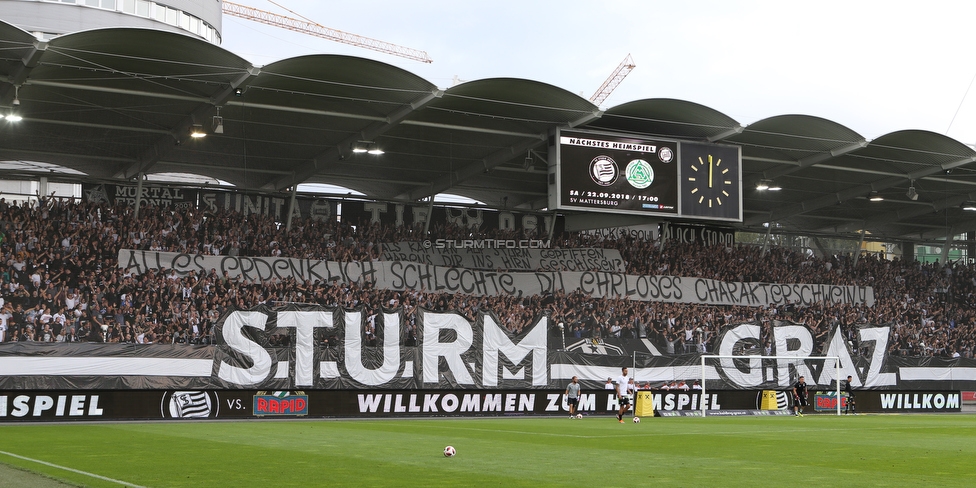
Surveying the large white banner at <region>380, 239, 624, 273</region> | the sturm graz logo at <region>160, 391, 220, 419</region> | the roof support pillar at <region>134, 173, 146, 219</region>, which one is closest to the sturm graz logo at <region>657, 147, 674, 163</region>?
the large white banner at <region>380, 239, 624, 273</region>

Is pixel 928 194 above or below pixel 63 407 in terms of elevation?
above

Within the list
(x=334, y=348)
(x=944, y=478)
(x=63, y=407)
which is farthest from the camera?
(x=334, y=348)

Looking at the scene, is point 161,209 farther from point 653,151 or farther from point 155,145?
point 653,151

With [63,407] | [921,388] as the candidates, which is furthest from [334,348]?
[921,388]

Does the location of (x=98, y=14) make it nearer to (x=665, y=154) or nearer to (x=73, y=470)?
(x=665, y=154)

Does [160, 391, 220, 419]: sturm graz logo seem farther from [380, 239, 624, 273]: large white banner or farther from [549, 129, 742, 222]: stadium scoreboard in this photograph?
[380, 239, 624, 273]: large white banner

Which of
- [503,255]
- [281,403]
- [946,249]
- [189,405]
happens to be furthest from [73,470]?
[946,249]

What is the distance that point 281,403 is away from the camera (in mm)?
30328

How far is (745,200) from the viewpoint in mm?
50438

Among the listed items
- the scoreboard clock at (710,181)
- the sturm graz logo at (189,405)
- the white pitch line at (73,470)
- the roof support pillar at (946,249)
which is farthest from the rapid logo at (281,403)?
→ the roof support pillar at (946,249)

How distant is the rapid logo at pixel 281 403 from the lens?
30.0 meters

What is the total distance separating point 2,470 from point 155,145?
28.1m

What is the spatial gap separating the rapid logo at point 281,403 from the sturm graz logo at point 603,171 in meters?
12.5

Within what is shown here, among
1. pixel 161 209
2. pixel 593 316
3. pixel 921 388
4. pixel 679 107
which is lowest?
pixel 921 388
